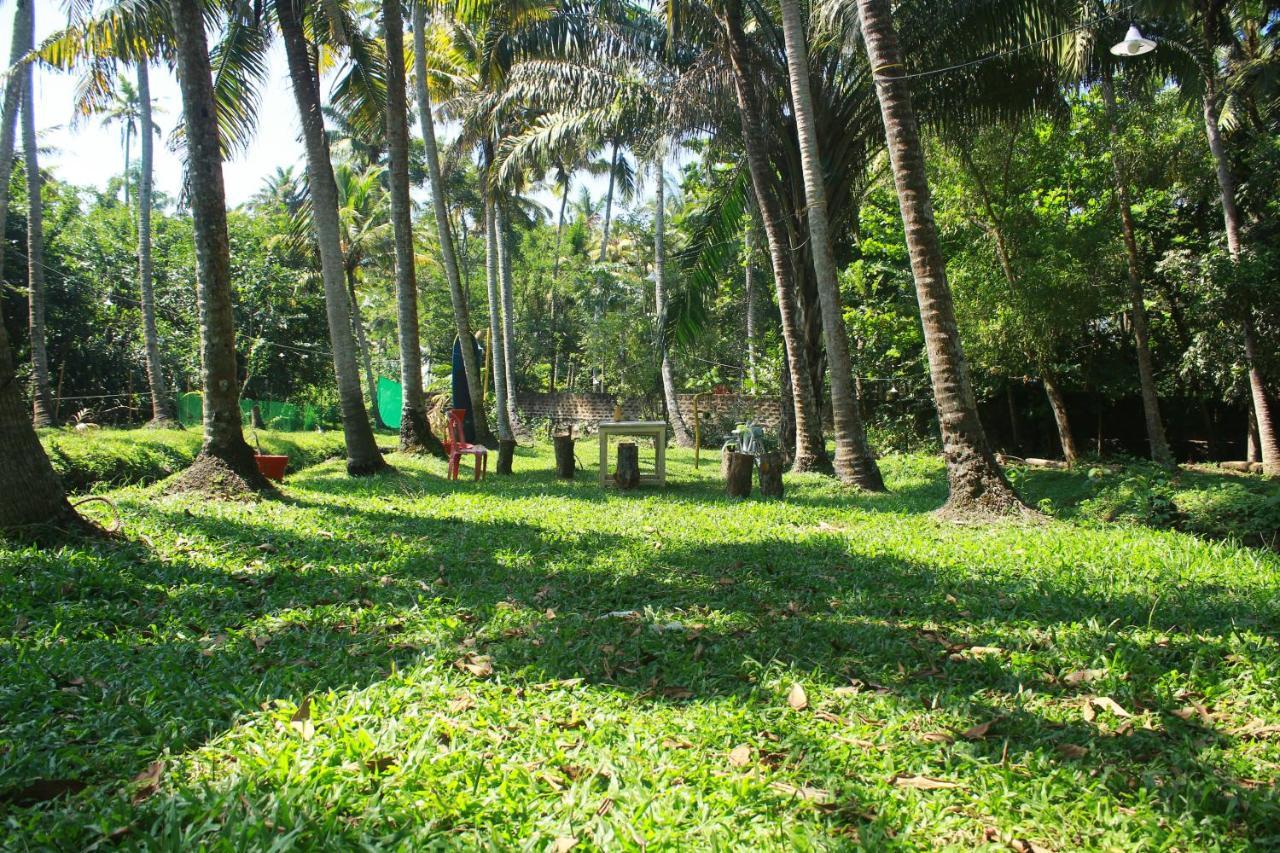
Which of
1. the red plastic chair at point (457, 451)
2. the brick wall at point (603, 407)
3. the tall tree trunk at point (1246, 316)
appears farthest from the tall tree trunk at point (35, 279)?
the tall tree trunk at point (1246, 316)

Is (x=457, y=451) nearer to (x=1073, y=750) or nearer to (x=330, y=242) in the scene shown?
(x=330, y=242)

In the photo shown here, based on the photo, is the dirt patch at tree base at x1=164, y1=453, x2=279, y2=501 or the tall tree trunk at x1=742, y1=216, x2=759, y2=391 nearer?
the dirt patch at tree base at x1=164, y1=453, x2=279, y2=501

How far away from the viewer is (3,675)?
3.03 m

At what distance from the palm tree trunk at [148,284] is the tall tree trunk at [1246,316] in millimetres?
20091

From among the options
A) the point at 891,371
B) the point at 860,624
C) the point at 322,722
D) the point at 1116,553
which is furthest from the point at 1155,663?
the point at 891,371

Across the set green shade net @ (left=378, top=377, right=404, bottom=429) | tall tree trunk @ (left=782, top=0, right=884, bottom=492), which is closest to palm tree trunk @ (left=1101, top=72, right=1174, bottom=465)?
tall tree trunk @ (left=782, top=0, right=884, bottom=492)

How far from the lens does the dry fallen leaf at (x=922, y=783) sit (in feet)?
8.07

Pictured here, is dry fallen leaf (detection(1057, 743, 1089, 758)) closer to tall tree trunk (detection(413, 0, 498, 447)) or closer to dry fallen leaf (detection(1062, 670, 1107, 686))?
dry fallen leaf (detection(1062, 670, 1107, 686))

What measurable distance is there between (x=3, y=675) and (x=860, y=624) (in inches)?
153

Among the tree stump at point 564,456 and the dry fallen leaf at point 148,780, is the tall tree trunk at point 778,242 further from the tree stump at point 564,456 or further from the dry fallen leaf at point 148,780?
the dry fallen leaf at point 148,780

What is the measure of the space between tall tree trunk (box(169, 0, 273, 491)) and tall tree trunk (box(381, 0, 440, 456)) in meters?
4.69

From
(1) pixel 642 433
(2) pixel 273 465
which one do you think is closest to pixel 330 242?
(2) pixel 273 465

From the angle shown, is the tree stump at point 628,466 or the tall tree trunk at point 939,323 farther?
the tree stump at point 628,466

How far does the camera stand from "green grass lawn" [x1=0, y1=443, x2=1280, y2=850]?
7.36 feet
